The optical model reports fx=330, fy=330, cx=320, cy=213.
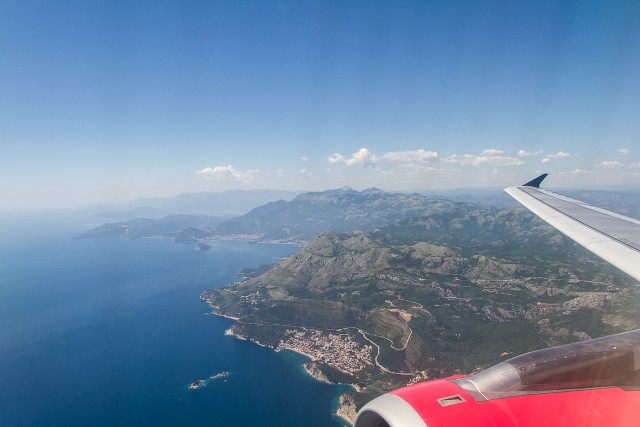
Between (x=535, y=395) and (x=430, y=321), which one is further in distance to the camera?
(x=430, y=321)

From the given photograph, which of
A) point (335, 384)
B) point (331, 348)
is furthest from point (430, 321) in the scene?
point (335, 384)

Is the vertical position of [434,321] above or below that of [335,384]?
below

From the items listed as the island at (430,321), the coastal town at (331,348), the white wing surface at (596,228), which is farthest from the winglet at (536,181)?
the coastal town at (331,348)

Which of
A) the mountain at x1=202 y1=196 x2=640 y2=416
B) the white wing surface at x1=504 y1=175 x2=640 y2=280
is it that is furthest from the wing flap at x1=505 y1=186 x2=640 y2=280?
the mountain at x1=202 y1=196 x2=640 y2=416

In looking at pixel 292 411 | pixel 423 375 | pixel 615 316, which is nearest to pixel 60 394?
pixel 292 411

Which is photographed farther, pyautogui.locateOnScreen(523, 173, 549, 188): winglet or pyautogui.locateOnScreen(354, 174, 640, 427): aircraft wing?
pyautogui.locateOnScreen(523, 173, 549, 188): winglet

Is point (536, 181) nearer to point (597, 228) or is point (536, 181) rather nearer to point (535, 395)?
point (597, 228)

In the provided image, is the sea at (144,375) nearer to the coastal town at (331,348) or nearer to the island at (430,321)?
the coastal town at (331,348)

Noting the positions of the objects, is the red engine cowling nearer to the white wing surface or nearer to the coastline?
the white wing surface
